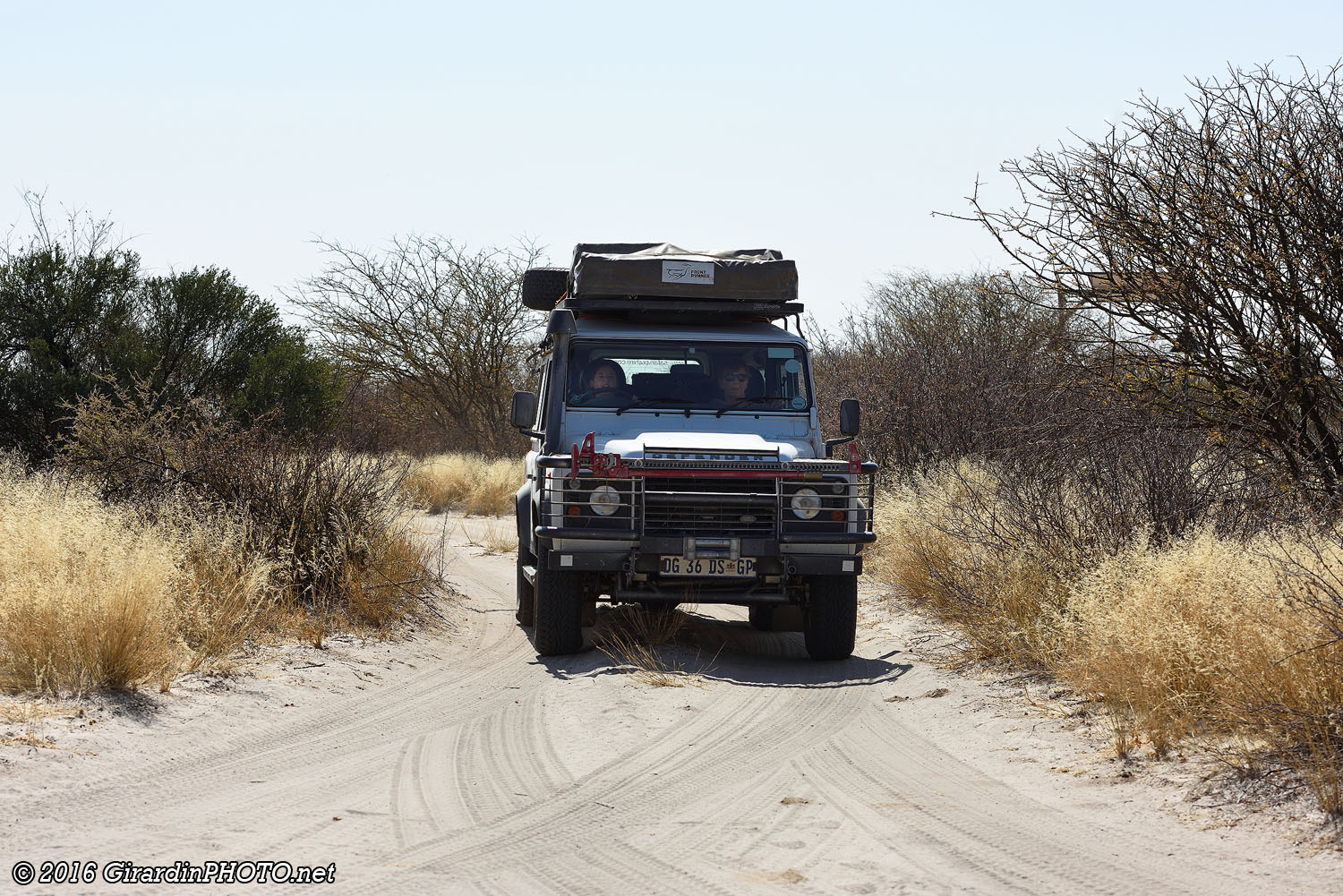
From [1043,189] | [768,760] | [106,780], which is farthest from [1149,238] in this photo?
[106,780]

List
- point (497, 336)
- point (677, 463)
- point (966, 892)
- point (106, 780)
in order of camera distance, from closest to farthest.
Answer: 1. point (966, 892)
2. point (106, 780)
3. point (677, 463)
4. point (497, 336)

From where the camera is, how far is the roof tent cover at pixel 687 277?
884 cm

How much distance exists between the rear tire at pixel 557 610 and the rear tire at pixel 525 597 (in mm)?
1204

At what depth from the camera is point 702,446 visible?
791cm

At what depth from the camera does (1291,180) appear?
816 centimetres

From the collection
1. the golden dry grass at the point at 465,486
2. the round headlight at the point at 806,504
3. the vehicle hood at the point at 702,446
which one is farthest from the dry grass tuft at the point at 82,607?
the golden dry grass at the point at 465,486

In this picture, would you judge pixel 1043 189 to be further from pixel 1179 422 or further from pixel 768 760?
pixel 768 760

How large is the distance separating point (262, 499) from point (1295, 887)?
7.71 metres

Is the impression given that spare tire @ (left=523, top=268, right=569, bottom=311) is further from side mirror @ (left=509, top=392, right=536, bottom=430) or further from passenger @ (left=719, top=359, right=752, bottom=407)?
passenger @ (left=719, top=359, right=752, bottom=407)

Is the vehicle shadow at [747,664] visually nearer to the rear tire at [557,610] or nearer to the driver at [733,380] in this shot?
the rear tire at [557,610]

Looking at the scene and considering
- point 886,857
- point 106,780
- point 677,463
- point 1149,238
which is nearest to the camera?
point 886,857

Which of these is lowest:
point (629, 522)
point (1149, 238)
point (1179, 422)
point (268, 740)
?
point (268, 740)

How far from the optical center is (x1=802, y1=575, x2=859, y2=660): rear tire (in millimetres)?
8016

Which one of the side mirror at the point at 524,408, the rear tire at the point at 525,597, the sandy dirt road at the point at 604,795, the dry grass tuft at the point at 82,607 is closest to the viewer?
the sandy dirt road at the point at 604,795
